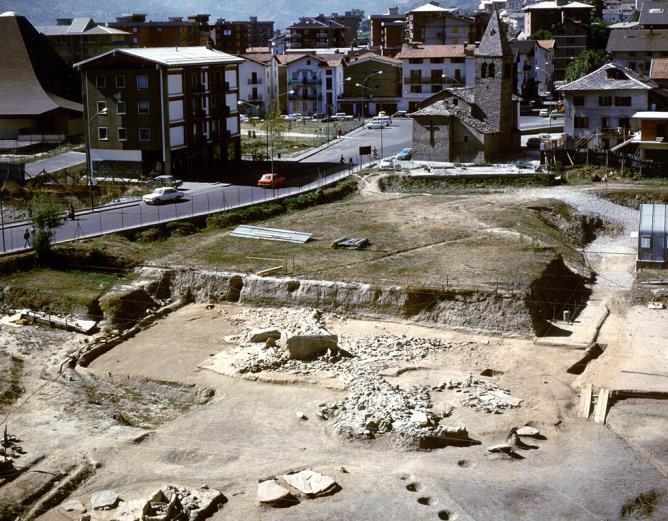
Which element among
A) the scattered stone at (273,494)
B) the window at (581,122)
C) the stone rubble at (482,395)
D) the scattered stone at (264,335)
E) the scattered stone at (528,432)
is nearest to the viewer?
the scattered stone at (273,494)

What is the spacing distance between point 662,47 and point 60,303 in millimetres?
95932

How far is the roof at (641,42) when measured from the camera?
5044 inches

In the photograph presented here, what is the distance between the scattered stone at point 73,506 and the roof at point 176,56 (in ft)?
180

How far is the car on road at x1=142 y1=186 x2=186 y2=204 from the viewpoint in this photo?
244 ft

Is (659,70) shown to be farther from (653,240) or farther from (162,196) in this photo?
(162,196)

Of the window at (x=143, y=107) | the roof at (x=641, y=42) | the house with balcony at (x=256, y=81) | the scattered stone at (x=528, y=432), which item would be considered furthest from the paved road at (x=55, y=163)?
the roof at (x=641, y=42)

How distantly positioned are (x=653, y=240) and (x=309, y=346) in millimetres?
25333

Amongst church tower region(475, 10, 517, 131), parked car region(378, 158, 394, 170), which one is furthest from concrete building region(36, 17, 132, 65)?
church tower region(475, 10, 517, 131)

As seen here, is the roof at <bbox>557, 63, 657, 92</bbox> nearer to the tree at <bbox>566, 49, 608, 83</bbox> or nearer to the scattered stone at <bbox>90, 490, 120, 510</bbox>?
the tree at <bbox>566, 49, 608, 83</bbox>

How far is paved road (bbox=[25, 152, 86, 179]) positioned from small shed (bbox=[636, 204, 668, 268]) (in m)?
51.1

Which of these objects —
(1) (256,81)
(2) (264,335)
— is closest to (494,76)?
(2) (264,335)

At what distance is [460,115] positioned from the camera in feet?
300

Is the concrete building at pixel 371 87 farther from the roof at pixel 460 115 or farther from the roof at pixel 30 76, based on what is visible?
the roof at pixel 460 115

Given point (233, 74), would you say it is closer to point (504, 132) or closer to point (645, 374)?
point (504, 132)
